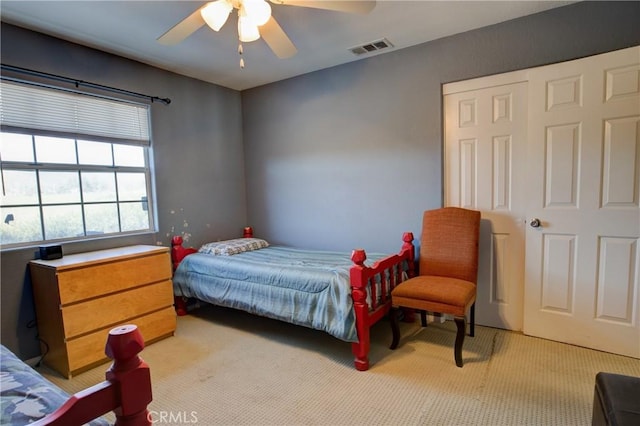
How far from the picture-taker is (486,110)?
2.71m

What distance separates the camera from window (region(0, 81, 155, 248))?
2404 millimetres

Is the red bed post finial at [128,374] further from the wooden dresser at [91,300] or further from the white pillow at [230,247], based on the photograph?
the white pillow at [230,247]

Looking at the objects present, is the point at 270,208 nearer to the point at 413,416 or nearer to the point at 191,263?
the point at 191,263

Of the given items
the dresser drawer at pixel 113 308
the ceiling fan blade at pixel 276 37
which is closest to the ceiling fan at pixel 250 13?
the ceiling fan blade at pixel 276 37

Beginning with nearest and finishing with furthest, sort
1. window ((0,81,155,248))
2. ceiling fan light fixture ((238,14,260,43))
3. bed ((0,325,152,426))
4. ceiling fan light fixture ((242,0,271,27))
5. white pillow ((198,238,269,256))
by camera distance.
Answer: bed ((0,325,152,426)), ceiling fan light fixture ((242,0,271,27)), ceiling fan light fixture ((238,14,260,43)), window ((0,81,155,248)), white pillow ((198,238,269,256))

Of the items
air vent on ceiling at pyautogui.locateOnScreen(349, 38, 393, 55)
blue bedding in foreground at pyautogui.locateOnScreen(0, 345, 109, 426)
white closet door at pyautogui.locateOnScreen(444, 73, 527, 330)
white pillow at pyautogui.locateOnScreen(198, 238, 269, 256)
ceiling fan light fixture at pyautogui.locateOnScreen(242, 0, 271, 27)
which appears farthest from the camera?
white pillow at pyautogui.locateOnScreen(198, 238, 269, 256)

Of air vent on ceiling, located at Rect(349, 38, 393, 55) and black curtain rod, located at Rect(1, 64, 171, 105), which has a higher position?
air vent on ceiling, located at Rect(349, 38, 393, 55)

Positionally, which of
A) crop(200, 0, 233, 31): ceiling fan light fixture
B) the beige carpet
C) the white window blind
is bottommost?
the beige carpet

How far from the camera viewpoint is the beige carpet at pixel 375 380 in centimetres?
180

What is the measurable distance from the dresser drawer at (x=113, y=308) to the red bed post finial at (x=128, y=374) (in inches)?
72.9

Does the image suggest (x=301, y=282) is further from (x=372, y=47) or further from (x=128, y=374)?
(x=372, y=47)

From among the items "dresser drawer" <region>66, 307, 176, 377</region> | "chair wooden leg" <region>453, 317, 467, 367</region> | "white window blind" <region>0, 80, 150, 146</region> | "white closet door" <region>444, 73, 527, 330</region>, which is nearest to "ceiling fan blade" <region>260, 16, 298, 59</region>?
"white closet door" <region>444, 73, 527, 330</region>

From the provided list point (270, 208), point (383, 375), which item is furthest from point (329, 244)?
point (383, 375)

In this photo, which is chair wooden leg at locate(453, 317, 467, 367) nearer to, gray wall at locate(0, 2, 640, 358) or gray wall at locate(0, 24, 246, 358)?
gray wall at locate(0, 2, 640, 358)
